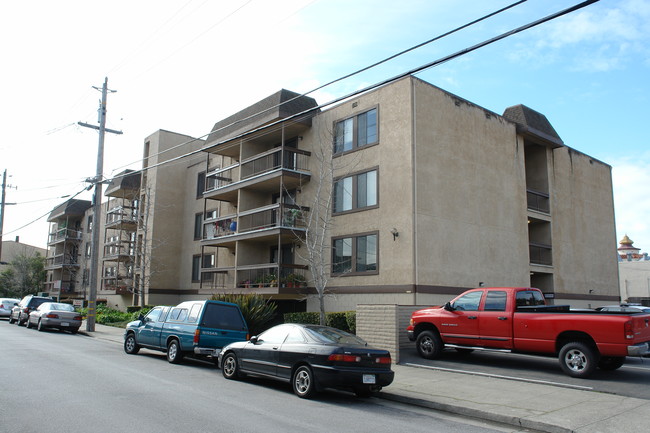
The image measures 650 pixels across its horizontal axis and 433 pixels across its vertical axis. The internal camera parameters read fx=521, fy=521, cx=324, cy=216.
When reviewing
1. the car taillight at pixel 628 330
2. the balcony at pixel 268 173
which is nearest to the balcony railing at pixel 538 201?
the balcony at pixel 268 173

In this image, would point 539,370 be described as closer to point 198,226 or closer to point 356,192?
point 356,192

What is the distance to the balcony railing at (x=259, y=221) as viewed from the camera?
23312mm

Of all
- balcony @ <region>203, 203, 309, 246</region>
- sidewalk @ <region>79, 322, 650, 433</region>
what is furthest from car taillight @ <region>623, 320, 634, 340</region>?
balcony @ <region>203, 203, 309, 246</region>

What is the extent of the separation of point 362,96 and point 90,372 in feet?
50.5

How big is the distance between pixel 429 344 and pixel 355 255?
23.0 feet

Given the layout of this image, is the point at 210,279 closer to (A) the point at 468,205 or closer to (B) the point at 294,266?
(B) the point at 294,266

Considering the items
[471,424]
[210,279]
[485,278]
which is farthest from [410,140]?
[210,279]

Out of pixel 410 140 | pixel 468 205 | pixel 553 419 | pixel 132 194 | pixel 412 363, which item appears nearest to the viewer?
pixel 553 419

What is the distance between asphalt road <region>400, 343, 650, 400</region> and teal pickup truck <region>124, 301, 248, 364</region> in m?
4.95

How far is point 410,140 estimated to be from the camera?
20.0 metres

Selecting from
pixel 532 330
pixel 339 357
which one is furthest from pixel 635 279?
pixel 339 357

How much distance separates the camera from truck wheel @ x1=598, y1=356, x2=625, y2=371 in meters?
12.5

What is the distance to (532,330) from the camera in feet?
41.7

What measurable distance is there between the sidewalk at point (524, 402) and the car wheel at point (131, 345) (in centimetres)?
867
